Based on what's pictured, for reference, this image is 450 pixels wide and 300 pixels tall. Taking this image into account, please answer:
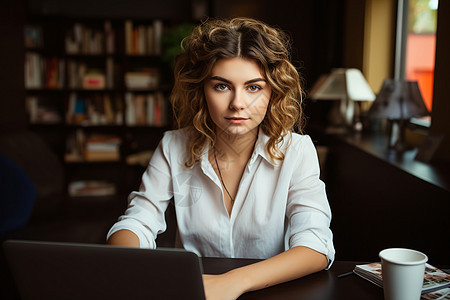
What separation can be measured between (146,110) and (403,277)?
434 centimetres

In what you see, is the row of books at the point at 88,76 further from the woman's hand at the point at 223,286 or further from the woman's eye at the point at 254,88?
the woman's hand at the point at 223,286

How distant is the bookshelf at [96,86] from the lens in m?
4.84

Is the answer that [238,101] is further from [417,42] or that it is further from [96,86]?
[96,86]

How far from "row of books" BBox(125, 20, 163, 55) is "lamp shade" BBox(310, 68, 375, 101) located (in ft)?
6.73

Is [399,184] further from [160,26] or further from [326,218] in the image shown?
[160,26]

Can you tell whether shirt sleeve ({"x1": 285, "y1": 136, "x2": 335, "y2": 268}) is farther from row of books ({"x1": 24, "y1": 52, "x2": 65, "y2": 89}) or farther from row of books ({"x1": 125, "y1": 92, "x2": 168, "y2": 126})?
row of books ({"x1": 24, "y1": 52, "x2": 65, "y2": 89})

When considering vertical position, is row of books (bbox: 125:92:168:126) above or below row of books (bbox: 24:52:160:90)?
below

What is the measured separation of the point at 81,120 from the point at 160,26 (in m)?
1.27

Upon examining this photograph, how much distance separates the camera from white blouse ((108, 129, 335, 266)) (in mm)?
1347

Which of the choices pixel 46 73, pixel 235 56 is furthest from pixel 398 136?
pixel 46 73

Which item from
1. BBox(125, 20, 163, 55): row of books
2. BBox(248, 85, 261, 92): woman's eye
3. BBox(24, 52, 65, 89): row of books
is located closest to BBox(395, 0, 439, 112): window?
BBox(248, 85, 261, 92): woman's eye

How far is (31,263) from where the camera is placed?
790mm

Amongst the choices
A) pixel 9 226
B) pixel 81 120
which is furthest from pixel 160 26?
pixel 9 226

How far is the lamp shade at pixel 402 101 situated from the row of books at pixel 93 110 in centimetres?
314
